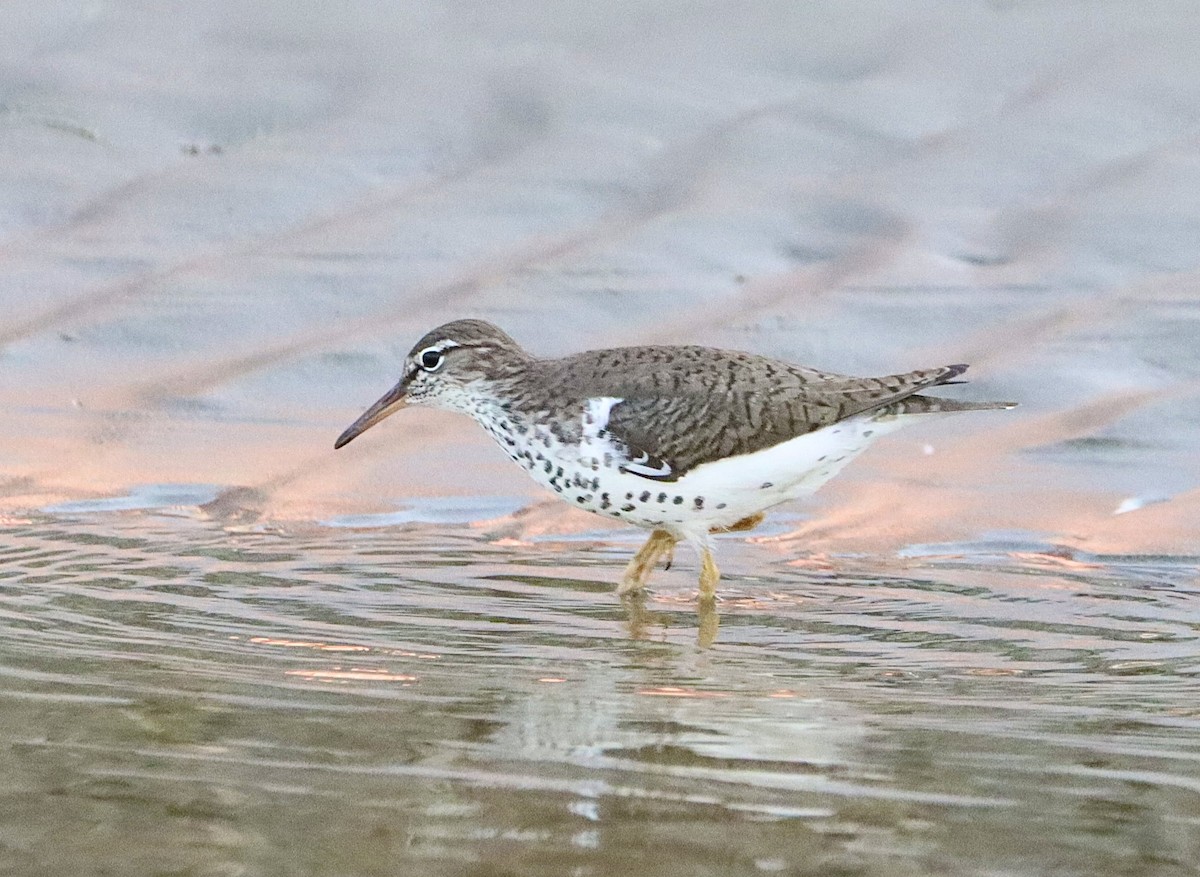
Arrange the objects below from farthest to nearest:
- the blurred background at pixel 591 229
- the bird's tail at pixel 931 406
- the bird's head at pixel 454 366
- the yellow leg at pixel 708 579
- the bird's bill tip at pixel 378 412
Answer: the blurred background at pixel 591 229 → the bird's bill tip at pixel 378 412 → the bird's head at pixel 454 366 → the bird's tail at pixel 931 406 → the yellow leg at pixel 708 579

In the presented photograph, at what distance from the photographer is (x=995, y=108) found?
414 inches

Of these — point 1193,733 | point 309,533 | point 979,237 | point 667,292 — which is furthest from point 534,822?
point 979,237

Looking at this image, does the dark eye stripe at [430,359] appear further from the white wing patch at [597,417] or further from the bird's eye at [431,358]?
the white wing patch at [597,417]

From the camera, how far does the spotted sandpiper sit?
22.0 ft

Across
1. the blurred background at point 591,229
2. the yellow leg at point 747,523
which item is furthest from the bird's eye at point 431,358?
the yellow leg at point 747,523

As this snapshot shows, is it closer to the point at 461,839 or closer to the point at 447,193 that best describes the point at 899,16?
the point at 447,193

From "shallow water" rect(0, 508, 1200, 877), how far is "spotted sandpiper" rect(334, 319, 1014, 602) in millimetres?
264

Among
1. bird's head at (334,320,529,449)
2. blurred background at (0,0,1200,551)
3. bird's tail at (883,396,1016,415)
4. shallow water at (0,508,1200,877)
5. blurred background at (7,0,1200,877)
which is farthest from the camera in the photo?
blurred background at (0,0,1200,551)

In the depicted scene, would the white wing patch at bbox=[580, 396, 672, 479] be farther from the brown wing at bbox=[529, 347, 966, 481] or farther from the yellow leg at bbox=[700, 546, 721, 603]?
the yellow leg at bbox=[700, 546, 721, 603]

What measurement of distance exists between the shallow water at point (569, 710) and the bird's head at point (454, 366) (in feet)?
1.68

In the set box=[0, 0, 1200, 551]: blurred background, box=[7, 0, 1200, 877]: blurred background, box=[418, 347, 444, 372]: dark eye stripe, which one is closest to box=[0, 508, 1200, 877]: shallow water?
box=[7, 0, 1200, 877]: blurred background

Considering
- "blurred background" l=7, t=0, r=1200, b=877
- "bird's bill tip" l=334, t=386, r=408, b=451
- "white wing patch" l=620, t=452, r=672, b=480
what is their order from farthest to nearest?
"bird's bill tip" l=334, t=386, r=408, b=451
"white wing patch" l=620, t=452, r=672, b=480
"blurred background" l=7, t=0, r=1200, b=877

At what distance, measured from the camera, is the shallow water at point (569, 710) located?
12.9 ft

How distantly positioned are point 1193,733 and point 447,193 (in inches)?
237
